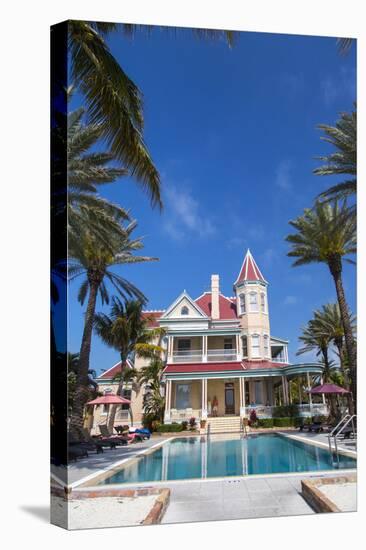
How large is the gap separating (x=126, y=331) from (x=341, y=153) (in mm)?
5880

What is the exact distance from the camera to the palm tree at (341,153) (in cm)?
1162

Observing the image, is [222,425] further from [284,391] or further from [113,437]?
[113,437]

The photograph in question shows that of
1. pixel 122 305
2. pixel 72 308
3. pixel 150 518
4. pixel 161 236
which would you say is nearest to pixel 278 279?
pixel 161 236

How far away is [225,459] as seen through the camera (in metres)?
10.9

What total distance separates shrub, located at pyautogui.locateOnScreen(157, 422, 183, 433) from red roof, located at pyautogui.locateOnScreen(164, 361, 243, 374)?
3.76 ft

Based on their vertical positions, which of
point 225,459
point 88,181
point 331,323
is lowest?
point 225,459

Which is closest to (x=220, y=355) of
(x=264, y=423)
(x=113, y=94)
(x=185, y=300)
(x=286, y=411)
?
(x=185, y=300)

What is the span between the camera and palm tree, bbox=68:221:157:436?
979 cm

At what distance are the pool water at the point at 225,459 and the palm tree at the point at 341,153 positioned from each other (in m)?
5.43

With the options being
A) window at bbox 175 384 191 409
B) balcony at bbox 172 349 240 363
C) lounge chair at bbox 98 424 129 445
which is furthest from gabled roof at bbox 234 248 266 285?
lounge chair at bbox 98 424 129 445

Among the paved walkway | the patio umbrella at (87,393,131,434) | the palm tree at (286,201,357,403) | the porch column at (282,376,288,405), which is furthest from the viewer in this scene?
the porch column at (282,376,288,405)

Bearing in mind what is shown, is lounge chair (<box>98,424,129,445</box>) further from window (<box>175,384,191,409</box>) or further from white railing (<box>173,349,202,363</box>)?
white railing (<box>173,349,202,363</box>)

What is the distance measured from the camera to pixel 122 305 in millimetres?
10695
